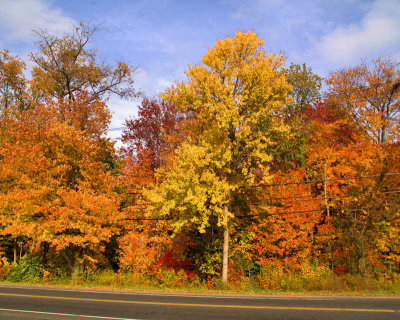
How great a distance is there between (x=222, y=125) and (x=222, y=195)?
393 cm

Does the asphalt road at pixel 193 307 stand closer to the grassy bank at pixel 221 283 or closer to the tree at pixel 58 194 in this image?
the grassy bank at pixel 221 283

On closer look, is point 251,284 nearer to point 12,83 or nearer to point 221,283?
point 221,283

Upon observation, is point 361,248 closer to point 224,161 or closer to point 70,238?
point 224,161

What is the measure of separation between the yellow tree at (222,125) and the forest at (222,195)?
9 centimetres

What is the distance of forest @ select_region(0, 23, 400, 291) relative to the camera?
647 inches

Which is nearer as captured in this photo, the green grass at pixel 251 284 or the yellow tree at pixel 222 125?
the green grass at pixel 251 284

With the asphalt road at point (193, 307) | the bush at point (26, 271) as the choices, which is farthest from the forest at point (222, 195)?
the asphalt road at point (193, 307)

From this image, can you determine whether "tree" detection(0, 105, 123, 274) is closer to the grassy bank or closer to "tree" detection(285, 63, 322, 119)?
the grassy bank

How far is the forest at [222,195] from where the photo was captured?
1642cm

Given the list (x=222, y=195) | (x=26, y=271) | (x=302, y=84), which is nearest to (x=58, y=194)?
(x=26, y=271)

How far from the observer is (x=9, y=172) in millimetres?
18672

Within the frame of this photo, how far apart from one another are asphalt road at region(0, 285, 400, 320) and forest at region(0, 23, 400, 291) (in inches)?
131

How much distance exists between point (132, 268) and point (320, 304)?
43.5 ft

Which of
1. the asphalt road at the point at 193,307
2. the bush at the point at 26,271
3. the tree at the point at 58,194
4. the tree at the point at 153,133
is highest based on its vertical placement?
the tree at the point at 153,133
